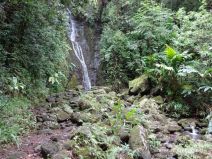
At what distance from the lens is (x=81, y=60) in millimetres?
13867

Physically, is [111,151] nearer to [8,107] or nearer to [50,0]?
[8,107]

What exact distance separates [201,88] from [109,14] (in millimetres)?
7707

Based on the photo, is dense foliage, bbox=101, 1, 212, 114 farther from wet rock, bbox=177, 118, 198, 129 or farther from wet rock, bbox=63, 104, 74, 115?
wet rock, bbox=63, 104, 74, 115

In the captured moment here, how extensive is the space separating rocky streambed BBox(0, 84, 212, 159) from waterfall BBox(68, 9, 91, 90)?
10.5 feet

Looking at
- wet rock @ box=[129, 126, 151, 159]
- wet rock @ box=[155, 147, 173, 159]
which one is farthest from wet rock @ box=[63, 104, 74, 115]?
wet rock @ box=[155, 147, 173, 159]

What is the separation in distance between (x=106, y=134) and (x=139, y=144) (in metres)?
0.80

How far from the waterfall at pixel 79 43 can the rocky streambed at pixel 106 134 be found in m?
3.19

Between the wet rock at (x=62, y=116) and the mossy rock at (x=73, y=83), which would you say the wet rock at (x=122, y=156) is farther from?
the mossy rock at (x=73, y=83)

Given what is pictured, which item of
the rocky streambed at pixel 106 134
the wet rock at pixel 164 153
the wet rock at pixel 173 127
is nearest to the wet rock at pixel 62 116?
the rocky streambed at pixel 106 134

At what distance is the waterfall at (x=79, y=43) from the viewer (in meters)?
13.4

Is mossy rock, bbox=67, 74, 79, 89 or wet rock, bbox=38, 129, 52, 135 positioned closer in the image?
wet rock, bbox=38, 129, 52, 135

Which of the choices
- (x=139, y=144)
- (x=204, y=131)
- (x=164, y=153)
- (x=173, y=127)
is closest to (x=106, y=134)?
(x=139, y=144)

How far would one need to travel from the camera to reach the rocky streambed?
553cm

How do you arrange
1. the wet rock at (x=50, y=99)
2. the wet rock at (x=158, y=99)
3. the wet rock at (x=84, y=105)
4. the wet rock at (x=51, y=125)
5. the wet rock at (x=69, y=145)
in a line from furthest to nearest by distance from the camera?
the wet rock at (x=158, y=99) → the wet rock at (x=50, y=99) → the wet rock at (x=84, y=105) → the wet rock at (x=51, y=125) → the wet rock at (x=69, y=145)
